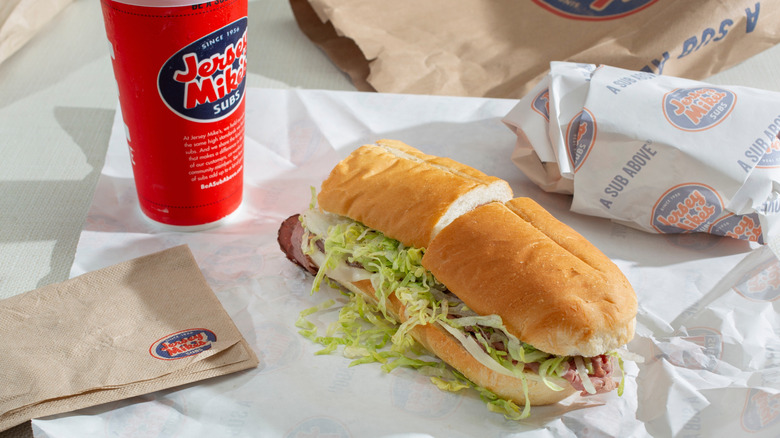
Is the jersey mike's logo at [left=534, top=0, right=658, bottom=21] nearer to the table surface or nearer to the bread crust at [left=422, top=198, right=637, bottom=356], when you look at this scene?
the table surface

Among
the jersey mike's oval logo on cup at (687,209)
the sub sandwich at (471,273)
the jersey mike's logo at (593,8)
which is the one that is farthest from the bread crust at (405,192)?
the jersey mike's logo at (593,8)

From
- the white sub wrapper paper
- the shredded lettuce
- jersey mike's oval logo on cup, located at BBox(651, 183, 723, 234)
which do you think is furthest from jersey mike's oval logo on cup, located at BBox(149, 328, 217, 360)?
jersey mike's oval logo on cup, located at BBox(651, 183, 723, 234)

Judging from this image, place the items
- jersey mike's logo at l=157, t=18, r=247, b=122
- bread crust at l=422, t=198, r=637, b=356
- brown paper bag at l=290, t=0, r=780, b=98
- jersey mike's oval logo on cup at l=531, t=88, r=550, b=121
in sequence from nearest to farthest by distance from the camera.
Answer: bread crust at l=422, t=198, r=637, b=356
jersey mike's logo at l=157, t=18, r=247, b=122
jersey mike's oval logo on cup at l=531, t=88, r=550, b=121
brown paper bag at l=290, t=0, r=780, b=98

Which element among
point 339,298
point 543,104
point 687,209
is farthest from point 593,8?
point 339,298

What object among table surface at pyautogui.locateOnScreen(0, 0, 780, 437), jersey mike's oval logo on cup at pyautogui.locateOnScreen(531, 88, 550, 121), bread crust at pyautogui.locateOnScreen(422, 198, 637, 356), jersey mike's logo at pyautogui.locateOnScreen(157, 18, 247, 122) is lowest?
table surface at pyautogui.locateOnScreen(0, 0, 780, 437)

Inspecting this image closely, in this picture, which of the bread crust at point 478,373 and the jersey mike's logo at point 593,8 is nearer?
the bread crust at point 478,373

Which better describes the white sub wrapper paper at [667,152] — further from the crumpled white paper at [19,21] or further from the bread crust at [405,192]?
the crumpled white paper at [19,21]

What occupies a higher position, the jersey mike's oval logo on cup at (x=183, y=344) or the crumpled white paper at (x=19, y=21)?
the crumpled white paper at (x=19, y=21)
